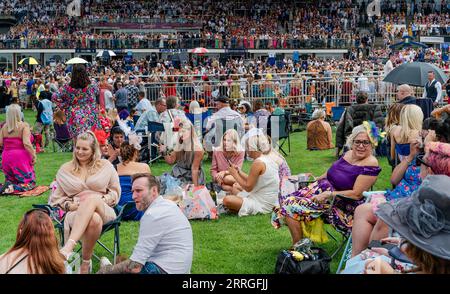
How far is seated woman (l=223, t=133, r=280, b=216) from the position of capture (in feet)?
23.8

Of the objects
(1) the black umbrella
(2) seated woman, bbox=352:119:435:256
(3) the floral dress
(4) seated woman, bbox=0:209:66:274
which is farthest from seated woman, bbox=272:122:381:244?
(1) the black umbrella

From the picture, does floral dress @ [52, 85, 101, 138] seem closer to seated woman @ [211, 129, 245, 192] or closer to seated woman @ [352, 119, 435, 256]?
seated woman @ [211, 129, 245, 192]

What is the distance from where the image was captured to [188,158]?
8.23 m

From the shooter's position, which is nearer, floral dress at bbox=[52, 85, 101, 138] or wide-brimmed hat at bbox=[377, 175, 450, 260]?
wide-brimmed hat at bbox=[377, 175, 450, 260]

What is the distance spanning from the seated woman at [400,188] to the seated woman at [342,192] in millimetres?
298

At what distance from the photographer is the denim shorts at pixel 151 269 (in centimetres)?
443

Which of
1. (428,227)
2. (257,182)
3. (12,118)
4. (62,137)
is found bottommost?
(62,137)

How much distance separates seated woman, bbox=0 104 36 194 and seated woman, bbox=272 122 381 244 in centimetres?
454

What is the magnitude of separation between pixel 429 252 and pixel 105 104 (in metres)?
13.8

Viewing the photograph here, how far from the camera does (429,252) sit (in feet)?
8.94

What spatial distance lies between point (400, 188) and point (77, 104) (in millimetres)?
5554

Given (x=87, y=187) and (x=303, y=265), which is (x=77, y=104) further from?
(x=303, y=265)

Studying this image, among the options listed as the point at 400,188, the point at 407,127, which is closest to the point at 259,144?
the point at 407,127
